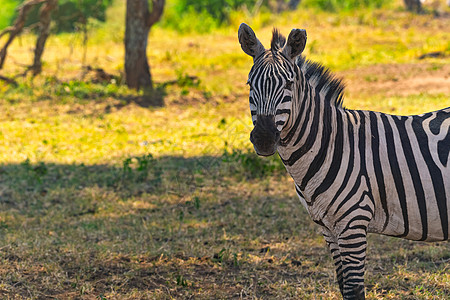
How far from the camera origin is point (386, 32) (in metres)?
17.7

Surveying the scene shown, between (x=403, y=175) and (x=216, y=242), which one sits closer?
(x=403, y=175)

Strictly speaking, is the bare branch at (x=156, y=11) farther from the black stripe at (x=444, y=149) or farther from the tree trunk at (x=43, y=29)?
the black stripe at (x=444, y=149)

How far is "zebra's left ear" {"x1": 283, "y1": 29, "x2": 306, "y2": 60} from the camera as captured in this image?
344cm

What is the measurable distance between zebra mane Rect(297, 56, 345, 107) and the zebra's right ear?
35 cm

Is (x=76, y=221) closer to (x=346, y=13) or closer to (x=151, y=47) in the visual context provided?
(x=151, y=47)

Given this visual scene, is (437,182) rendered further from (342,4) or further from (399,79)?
(342,4)

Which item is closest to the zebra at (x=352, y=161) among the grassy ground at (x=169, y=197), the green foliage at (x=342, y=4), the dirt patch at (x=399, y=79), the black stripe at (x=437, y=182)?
the black stripe at (x=437, y=182)

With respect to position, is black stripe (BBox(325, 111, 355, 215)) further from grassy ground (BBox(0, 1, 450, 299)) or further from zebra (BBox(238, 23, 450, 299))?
grassy ground (BBox(0, 1, 450, 299))

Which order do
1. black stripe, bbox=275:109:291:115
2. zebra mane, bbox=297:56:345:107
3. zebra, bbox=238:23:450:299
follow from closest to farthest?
black stripe, bbox=275:109:291:115
zebra, bbox=238:23:450:299
zebra mane, bbox=297:56:345:107

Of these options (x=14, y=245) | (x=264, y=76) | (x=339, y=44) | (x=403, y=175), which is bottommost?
(x=14, y=245)

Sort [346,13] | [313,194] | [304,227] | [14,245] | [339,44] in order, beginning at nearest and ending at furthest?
1. [313,194]
2. [14,245]
3. [304,227]
4. [339,44]
5. [346,13]

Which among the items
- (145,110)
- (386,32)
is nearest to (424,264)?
(145,110)

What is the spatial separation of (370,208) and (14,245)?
354 cm

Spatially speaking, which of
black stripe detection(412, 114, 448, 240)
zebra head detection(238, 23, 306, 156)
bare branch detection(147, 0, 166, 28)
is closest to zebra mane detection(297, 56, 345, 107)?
zebra head detection(238, 23, 306, 156)
